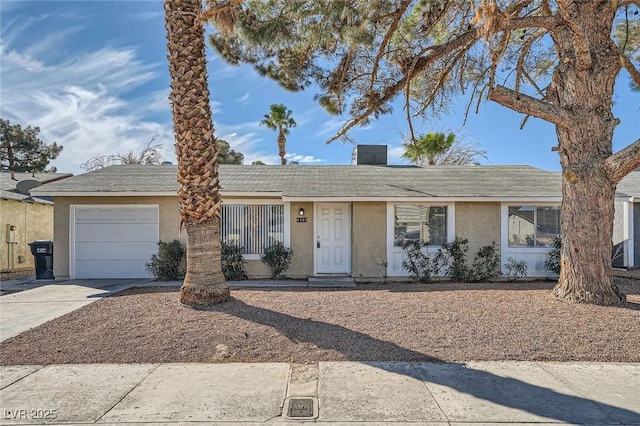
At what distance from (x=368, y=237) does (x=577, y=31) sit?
670 centimetres

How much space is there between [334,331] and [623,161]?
6.25 m

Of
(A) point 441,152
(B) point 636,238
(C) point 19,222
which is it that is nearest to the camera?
(B) point 636,238

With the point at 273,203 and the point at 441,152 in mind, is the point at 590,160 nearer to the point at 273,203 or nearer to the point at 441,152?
the point at 273,203

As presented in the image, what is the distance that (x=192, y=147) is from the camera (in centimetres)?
690

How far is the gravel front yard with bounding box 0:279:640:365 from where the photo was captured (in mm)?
4867

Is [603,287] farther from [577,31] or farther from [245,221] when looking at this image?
[245,221]

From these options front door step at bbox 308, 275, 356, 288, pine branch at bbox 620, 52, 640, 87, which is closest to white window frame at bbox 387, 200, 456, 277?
front door step at bbox 308, 275, 356, 288

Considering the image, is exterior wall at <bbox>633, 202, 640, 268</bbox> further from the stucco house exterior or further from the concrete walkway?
the concrete walkway

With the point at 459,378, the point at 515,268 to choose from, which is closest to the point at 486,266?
the point at 515,268

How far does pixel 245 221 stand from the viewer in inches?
438

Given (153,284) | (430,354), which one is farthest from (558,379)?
(153,284)

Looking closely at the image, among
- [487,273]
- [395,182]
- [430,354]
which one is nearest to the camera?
[430,354]

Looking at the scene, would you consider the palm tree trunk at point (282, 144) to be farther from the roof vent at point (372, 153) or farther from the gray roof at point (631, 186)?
the gray roof at point (631, 186)

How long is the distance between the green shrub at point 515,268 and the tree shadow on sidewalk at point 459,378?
23.0 ft
